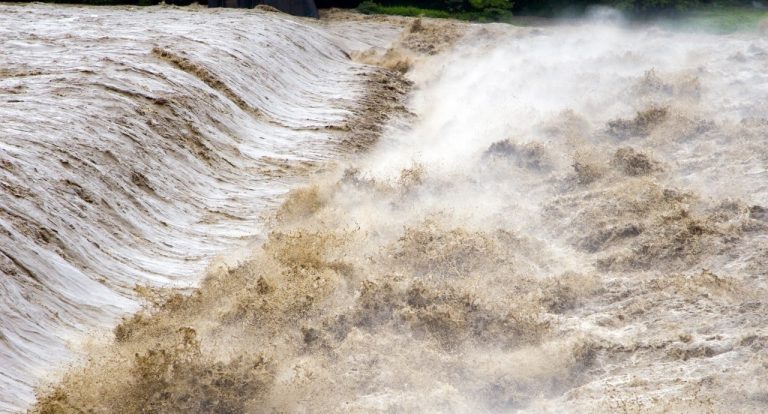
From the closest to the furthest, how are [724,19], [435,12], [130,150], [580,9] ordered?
[130,150]
[724,19]
[580,9]
[435,12]

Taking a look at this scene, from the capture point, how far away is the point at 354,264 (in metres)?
9.94

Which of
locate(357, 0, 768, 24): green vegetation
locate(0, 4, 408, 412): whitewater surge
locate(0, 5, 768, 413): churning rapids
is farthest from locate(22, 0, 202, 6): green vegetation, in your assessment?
locate(0, 5, 768, 413): churning rapids

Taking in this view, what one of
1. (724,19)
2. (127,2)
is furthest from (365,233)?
(127,2)

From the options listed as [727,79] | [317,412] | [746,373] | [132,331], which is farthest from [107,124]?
[727,79]

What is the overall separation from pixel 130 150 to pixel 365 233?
2626 mm

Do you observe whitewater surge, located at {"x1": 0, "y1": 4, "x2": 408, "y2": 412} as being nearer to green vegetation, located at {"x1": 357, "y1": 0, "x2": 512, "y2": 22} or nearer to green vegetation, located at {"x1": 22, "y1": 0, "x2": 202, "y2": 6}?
green vegetation, located at {"x1": 22, "y1": 0, "x2": 202, "y2": 6}

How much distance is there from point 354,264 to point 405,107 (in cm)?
730

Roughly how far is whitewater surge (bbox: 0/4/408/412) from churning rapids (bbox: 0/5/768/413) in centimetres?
4

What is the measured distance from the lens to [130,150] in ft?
35.6

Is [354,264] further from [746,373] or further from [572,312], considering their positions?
[746,373]

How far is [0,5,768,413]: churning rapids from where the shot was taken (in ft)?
24.4

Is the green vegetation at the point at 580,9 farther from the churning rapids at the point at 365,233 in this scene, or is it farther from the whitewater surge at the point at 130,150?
the whitewater surge at the point at 130,150

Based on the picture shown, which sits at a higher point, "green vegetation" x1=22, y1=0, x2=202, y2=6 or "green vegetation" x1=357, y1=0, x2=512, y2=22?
"green vegetation" x1=357, y1=0, x2=512, y2=22

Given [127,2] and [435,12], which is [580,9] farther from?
[127,2]
